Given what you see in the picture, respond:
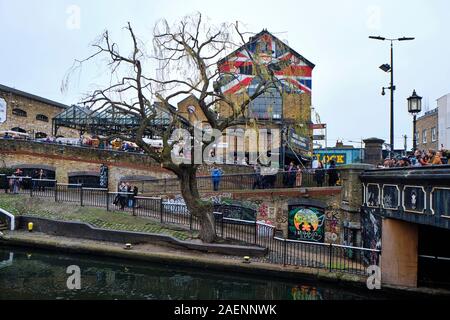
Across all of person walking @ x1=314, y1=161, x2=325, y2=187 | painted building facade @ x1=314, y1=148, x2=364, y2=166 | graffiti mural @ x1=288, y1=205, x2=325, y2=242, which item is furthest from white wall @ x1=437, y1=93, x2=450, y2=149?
graffiti mural @ x1=288, y1=205, x2=325, y2=242

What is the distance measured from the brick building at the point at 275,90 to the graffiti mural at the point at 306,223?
3547 mm

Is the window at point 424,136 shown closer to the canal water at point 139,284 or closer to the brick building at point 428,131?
the brick building at point 428,131

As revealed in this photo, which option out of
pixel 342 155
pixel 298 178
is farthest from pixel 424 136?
pixel 298 178

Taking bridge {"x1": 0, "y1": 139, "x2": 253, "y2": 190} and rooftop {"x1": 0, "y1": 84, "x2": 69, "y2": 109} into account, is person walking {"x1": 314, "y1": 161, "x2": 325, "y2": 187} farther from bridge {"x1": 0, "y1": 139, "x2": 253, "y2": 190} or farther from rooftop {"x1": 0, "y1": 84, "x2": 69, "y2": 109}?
rooftop {"x1": 0, "y1": 84, "x2": 69, "y2": 109}

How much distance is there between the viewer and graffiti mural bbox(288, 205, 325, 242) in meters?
17.3

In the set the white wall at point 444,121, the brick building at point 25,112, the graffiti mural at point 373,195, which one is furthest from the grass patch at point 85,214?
the white wall at point 444,121

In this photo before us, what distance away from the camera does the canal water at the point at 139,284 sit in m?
11.1

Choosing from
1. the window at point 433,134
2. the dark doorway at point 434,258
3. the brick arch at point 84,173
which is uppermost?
the window at point 433,134

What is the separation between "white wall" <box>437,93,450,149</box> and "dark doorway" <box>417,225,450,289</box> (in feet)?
Result: 66.1

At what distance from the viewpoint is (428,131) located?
35.1 m

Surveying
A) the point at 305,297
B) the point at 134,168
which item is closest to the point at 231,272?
the point at 305,297

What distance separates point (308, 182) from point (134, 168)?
39.9ft
